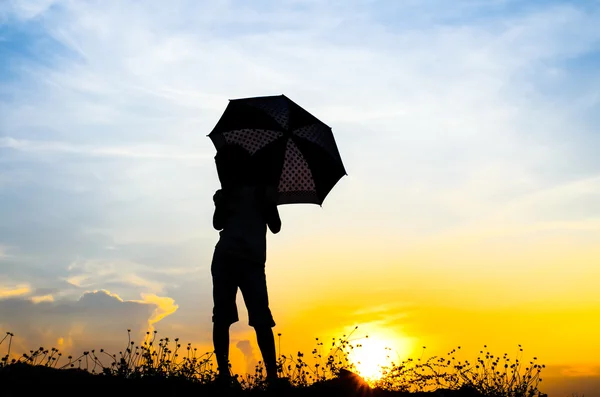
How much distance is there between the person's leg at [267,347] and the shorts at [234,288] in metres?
0.06

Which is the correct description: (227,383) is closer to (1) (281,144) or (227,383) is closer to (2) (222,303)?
(2) (222,303)

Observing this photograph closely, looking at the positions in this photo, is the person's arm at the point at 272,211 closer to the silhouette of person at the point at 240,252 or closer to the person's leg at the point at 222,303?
the silhouette of person at the point at 240,252

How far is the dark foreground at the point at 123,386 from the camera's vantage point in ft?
22.5

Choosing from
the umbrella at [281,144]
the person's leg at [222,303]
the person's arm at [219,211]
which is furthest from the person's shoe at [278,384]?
the umbrella at [281,144]

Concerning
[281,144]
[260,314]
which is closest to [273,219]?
[281,144]

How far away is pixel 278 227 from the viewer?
8000 millimetres

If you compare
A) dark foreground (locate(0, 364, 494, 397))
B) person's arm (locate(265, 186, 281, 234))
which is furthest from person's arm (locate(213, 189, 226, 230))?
dark foreground (locate(0, 364, 494, 397))

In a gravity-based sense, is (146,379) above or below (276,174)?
below

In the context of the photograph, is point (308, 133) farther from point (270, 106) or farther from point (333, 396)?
point (333, 396)

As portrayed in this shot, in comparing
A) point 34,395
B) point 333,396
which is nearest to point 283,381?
point 333,396

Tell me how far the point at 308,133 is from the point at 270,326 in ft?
7.91

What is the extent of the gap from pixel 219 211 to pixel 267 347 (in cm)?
173

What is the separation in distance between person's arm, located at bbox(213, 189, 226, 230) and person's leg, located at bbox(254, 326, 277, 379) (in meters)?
1.32

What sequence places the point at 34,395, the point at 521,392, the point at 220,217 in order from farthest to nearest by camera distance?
the point at 521,392 → the point at 220,217 → the point at 34,395
